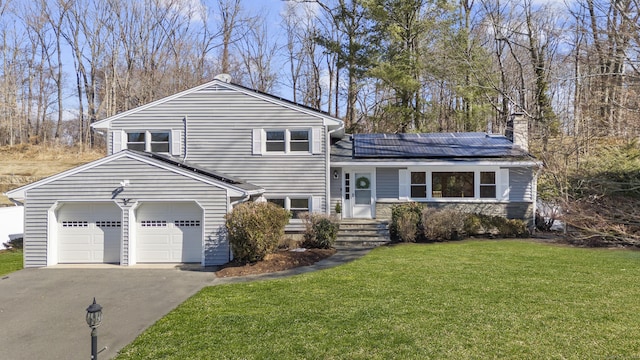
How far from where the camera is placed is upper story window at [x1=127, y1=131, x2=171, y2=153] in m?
15.3

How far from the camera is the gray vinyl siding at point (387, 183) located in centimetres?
1622

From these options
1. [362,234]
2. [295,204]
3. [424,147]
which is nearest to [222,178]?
[295,204]

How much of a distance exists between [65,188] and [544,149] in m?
18.6

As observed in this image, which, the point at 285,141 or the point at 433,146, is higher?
the point at 433,146

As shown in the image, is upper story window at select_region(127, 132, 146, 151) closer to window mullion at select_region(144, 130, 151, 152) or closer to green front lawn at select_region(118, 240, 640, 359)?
window mullion at select_region(144, 130, 151, 152)

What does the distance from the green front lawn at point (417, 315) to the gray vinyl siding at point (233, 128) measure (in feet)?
19.4

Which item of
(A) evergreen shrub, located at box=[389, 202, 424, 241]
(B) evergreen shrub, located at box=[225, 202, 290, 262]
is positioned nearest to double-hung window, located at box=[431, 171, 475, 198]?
(A) evergreen shrub, located at box=[389, 202, 424, 241]

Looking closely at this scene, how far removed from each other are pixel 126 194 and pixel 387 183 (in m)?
9.87

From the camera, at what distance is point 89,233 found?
39.5 ft

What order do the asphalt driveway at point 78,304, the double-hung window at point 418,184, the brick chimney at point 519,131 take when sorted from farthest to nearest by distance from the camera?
the brick chimney at point 519,131, the double-hung window at point 418,184, the asphalt driveway at point 78,304

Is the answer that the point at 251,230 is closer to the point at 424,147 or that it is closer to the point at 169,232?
the point at 169,232

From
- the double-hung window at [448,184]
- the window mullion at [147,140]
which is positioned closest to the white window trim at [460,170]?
the double-hung window at [448,184]

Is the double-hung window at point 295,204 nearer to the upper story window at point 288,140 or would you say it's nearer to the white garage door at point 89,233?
A: the upper story window at point 288,140

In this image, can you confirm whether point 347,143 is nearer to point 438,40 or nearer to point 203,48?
point 438,40
